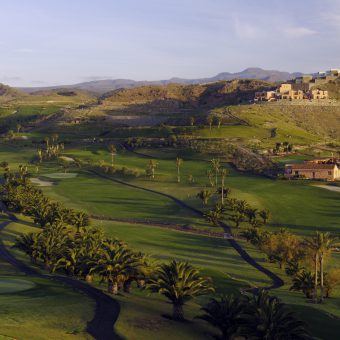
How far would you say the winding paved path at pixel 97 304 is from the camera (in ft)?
120

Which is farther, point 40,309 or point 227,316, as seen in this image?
point 40,309

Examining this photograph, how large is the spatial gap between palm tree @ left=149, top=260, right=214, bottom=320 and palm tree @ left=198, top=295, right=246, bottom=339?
3.18 metres

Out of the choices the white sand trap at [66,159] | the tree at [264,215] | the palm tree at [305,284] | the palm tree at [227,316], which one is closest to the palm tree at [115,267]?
the palm tree at [227,316]

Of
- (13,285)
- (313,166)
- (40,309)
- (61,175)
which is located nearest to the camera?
(40,309)

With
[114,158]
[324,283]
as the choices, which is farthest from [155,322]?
[114,158]

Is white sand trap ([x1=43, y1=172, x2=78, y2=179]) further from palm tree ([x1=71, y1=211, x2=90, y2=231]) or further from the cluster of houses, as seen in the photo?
palm tree ([x1=71, y1=211, x2=90, y2=231])

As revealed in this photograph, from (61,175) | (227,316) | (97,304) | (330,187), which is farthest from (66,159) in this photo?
(227,316)

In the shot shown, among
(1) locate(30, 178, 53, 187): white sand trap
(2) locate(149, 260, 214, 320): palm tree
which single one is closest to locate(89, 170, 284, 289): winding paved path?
(1) locate(30, 178, 53, 187): white sand trap

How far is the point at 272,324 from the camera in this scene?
3544cm

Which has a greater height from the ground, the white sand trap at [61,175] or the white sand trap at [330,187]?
the white sand trap at [330,187]

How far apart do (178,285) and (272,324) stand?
8.96m

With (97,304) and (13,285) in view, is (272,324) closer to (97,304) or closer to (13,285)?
(97,304)

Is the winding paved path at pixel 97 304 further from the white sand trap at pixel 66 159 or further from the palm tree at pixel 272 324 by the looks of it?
the white sand trap at pixel 66 159

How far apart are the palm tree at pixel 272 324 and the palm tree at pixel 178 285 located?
20.4 feet
